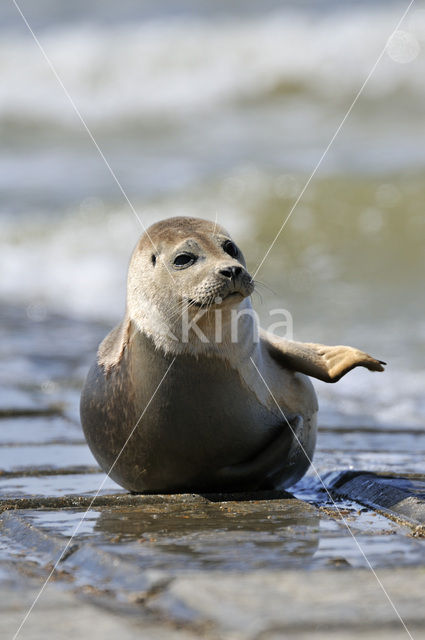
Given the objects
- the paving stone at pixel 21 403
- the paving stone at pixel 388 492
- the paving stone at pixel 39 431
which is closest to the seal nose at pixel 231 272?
the paving stone at pixel 388 492

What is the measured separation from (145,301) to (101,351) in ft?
1.43

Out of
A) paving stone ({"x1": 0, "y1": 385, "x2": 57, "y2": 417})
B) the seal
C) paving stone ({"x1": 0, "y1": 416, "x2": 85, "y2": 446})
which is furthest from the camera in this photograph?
paving stone ({"x1": 0, "y1": 385, "x2": 57, "y2": 417})

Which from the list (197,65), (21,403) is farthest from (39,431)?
(197,65)

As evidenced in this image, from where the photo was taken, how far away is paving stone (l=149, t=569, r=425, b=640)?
7.06 ft

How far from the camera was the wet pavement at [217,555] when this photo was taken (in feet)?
7.23

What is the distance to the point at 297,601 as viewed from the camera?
231 centimetres

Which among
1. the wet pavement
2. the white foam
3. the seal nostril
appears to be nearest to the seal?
the seal nostril

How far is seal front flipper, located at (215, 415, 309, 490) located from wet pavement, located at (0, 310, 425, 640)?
110 millimetres

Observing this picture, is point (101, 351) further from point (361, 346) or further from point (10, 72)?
point (10, 72)

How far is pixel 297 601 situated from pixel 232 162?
14.8 m

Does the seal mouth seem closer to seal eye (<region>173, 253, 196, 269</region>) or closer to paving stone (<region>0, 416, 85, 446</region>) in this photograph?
seal eye (<region>173, 253, 196, 269</region>)

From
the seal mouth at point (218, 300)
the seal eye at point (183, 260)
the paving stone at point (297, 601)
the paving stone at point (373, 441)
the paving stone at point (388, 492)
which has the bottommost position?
the paving stone at point (373, 441)

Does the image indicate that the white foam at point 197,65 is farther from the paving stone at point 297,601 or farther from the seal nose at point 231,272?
the paving stone at point 297,601

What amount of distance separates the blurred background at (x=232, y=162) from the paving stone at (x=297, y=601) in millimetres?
3624
